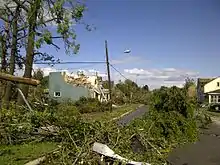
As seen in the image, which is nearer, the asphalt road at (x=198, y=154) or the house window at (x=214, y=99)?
the asphalt road at (x=198, y=154)

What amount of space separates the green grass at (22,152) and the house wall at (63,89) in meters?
42.2

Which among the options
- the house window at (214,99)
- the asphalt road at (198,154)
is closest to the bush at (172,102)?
the asphalt road at (198,154)

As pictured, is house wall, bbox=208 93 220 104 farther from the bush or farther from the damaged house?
the bush

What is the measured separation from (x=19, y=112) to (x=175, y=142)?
7.52 meters

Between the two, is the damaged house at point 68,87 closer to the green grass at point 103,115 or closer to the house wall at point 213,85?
the green grass at point 103,115

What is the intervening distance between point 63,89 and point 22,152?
44469 millimetres

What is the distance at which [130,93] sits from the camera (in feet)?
253

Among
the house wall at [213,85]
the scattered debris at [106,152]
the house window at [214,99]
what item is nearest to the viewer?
the scattered debris at [106,152]

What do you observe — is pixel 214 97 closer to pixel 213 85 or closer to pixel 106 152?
pixel 213 85

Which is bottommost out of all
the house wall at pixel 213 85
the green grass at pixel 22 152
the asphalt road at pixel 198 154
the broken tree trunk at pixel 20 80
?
the asphalt road at pixel 198 154

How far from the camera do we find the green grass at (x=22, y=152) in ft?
33.1

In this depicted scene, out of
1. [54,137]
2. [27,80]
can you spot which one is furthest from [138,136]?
[27,80]

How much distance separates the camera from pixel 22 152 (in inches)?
449

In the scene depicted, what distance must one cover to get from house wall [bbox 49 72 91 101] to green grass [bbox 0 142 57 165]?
42.2 meters
